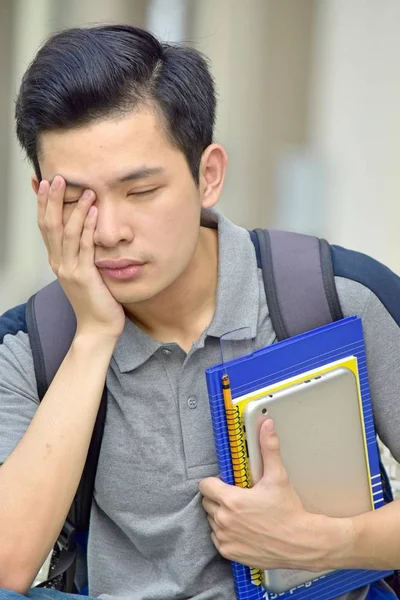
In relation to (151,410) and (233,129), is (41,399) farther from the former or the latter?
(233,129)

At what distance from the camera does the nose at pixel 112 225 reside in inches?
84.9

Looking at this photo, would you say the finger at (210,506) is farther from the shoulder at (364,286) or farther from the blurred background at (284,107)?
the blurred background at (284,107)

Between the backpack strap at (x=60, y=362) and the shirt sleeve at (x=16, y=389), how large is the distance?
0.02 metres

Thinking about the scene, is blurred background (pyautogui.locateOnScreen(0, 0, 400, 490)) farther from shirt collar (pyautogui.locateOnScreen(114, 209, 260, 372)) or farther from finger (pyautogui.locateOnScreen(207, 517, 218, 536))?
finger (pyautogui.locateOnScreen(207, 517, 218, 536))

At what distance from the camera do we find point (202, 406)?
7.61 ft

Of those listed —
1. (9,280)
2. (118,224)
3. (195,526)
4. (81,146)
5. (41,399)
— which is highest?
(81,146)

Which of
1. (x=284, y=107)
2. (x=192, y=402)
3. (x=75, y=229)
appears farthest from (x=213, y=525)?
(x=284, y=107)

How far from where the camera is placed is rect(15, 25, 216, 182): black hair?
216 centimetres

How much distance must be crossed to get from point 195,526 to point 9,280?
3.18m

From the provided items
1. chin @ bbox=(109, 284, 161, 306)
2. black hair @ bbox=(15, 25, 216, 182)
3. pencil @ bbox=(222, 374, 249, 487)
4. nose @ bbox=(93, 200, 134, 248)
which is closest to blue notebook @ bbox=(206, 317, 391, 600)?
pencil @ bbox=(222, 374, 249, 487)

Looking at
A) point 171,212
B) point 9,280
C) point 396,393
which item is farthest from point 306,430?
point 9,280

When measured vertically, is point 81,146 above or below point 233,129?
above

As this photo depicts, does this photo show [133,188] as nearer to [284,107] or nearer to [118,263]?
[118,263]

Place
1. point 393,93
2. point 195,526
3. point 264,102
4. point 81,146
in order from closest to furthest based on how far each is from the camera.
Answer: point 81,146 → point 195,526 → point 393,93 → point 264,102
